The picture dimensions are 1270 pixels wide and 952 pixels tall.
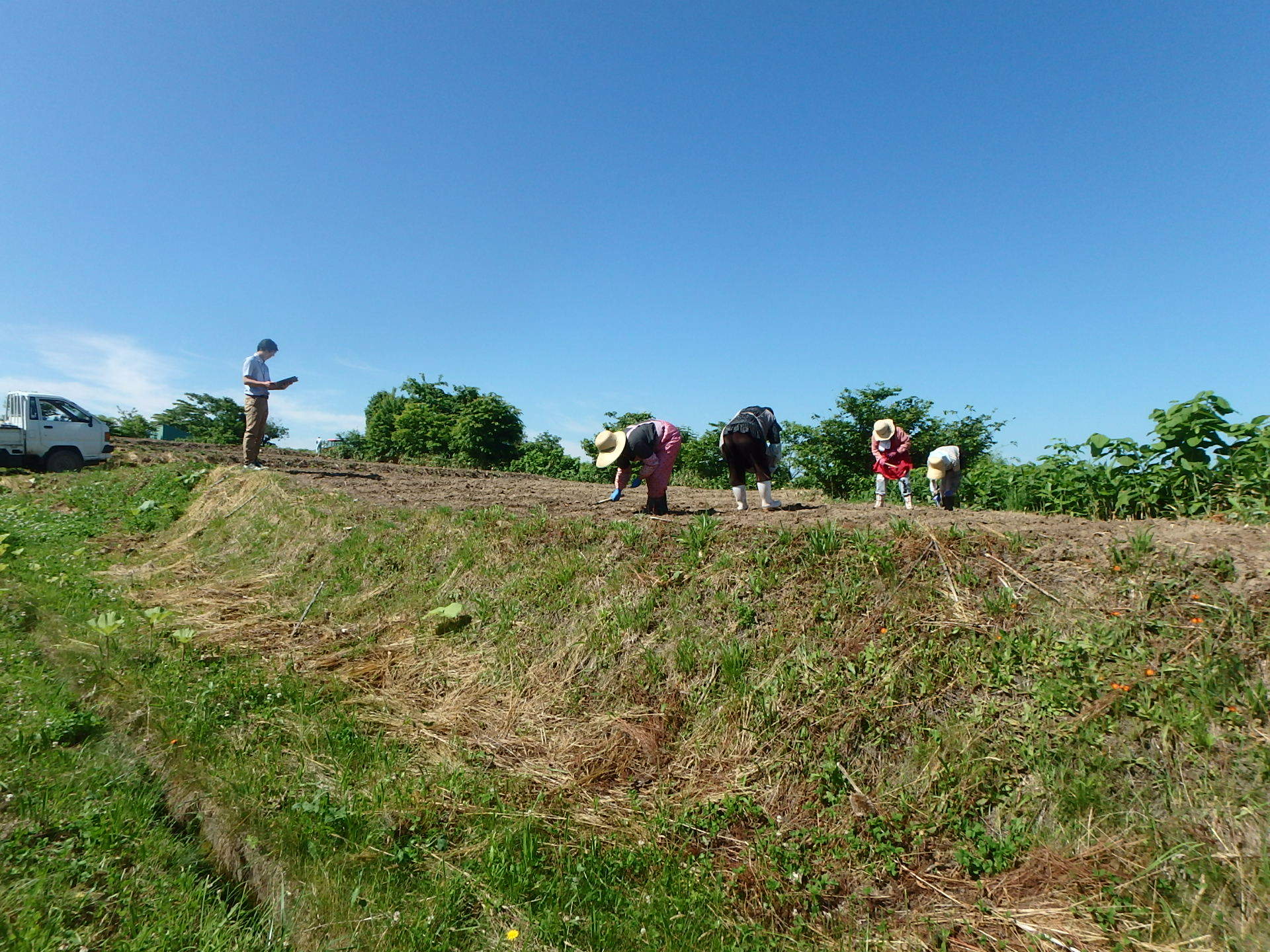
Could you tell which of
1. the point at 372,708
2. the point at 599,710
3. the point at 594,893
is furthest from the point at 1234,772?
the point at 372,708

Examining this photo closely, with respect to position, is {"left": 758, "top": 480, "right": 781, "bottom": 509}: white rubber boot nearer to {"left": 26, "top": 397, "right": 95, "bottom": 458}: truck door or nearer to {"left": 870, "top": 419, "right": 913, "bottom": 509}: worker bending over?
{"left": 870, "top": 419, "right": 913, "bottom": 509}: worker bending over

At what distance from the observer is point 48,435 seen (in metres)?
14.0

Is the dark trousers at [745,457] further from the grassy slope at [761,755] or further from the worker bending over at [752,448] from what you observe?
the grassy slope at [761,755]

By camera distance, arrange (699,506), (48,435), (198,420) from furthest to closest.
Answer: (198,420) → (48,435) → (699,506)

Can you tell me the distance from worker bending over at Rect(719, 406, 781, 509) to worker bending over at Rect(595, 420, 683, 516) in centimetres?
57

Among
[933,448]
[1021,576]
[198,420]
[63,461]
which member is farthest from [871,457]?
[198,420]

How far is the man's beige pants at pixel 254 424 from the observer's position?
1056cm

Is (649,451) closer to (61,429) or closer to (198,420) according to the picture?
(61,429)

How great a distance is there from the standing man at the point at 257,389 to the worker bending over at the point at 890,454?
8.95m

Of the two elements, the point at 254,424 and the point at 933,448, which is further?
the point at 933,448

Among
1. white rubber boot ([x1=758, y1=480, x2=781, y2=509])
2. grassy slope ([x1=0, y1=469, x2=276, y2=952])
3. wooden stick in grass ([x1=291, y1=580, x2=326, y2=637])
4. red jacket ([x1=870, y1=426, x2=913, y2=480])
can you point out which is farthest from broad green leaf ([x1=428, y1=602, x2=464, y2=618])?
red jacket ([x1=870, y1=426, x2=913, y2=480])

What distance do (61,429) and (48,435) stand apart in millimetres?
251

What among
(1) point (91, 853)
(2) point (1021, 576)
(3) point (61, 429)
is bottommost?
(1) point (91, 853)

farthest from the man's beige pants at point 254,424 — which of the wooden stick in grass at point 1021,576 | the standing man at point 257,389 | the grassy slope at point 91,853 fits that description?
the wooden stick in grass at point 1021,576
